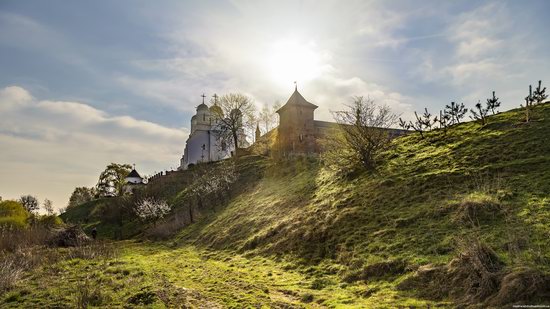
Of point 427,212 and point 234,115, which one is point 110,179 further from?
point 427,212

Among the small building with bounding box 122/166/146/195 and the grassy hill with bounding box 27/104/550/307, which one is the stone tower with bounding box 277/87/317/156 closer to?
the grassy hill with bounding box 27/104/550/307

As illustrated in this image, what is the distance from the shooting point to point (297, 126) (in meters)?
42.3

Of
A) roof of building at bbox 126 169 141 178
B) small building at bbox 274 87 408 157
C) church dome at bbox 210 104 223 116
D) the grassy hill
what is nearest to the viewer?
the grassy hill

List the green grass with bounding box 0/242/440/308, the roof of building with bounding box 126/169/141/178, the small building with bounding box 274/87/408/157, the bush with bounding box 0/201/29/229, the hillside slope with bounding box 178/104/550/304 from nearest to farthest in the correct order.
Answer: the green grass with bounding box 0/242/440/308 → the hillside slope with bounding box 178/104/550/304 → the bush with bounding box 0/201/29/229 → the small building with bounding box 274/87/408/157 → the roof of building with bounding box 126/169/141/178

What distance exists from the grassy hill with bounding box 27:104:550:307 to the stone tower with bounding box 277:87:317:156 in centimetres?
1779

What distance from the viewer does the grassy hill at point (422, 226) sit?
24.2ft

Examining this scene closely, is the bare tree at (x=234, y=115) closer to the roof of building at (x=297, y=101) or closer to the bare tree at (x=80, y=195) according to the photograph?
the roof of building at (x=297, y=101)

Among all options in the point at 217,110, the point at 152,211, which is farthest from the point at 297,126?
the point at 217,110

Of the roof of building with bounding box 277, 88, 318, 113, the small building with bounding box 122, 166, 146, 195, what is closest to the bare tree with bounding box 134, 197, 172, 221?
the roof of building with bounding box 277, 88, 318, 113

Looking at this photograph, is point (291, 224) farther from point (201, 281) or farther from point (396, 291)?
point (396, 291)

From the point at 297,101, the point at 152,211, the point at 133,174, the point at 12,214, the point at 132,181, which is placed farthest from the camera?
the point at 133,174

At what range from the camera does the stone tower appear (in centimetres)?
4194

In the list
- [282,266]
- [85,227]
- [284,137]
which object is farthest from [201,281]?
[85,227]

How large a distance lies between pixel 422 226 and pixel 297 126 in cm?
3187
